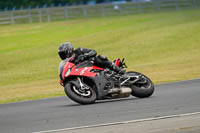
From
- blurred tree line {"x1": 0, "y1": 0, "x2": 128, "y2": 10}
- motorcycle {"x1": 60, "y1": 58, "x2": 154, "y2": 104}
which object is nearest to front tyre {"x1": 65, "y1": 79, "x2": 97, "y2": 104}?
motorcycle {"x1": 60, "y1": 58, "x2": 154, "y2": 104}

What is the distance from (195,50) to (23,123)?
20026 millimetres

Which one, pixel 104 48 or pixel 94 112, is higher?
pixel 94 112

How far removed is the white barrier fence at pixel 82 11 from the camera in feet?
164

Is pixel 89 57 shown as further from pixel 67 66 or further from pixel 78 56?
pixel 67 66

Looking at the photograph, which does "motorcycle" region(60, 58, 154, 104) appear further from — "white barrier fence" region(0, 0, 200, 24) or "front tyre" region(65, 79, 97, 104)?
"white barrier fence" region(0, 0, 200, 24)

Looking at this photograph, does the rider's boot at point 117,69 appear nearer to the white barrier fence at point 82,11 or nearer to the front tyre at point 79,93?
the front tyre at point 79,93

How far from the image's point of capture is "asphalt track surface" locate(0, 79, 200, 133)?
8.17 m

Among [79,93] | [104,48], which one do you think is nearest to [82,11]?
[104,48]

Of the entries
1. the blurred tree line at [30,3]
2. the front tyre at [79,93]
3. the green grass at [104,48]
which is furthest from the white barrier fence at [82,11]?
the front tyre at [79,93]

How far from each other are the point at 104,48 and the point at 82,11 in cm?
→ 2238

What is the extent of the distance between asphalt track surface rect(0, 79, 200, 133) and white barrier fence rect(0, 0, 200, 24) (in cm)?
3960

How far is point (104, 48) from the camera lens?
99.3 feet

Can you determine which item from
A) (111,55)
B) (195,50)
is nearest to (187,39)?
(195,50)

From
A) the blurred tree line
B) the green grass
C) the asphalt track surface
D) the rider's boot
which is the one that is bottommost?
the green grass
